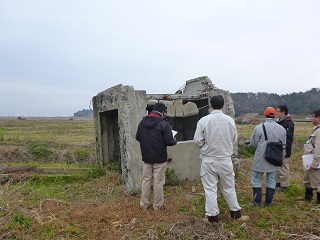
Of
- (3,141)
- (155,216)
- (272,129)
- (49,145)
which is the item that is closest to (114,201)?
(155,216)

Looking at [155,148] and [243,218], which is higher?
[155,148]

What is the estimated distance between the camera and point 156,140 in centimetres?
543

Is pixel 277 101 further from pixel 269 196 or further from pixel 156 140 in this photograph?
pixel 156 140

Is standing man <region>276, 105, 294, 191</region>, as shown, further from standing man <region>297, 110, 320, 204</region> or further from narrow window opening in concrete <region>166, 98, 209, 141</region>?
narrow window opening in concrete <region>166, 98, 209, 141</region>

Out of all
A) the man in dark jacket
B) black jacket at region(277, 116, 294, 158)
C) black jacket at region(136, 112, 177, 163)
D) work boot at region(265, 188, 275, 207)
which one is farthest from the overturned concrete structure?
work boot at region(265, 188, 275, 207)

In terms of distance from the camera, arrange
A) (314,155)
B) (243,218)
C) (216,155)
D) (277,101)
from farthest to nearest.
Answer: (277,101)
(314,155)
(243,218)
(216,155)

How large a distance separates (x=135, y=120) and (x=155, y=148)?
1.93m

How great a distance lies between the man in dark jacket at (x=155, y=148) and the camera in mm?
5434

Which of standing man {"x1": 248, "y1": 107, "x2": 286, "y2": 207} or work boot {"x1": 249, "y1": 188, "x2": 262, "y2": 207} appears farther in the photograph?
work boot {"x1": 249, "y1": 188, "x2": 262, "y2": 207}

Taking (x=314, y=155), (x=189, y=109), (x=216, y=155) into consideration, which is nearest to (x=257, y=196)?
(x=314, y=155)

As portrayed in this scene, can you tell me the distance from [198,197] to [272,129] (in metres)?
2.27

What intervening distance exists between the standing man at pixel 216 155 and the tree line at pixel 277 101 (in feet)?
174

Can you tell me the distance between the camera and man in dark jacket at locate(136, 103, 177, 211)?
5434mm

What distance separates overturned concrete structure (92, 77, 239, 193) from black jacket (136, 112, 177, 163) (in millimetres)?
1623
